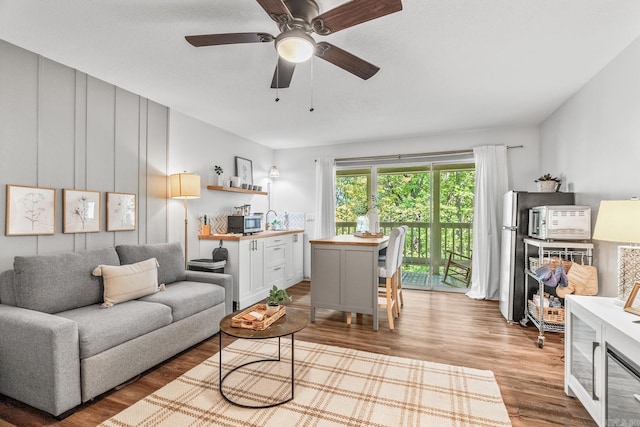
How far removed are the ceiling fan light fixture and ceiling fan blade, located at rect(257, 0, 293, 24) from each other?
0.22 feet

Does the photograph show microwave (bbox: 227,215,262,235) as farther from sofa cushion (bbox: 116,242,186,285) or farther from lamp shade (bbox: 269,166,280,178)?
lamp shade (bbox: 269,166,280,178)

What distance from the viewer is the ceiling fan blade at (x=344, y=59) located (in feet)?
6.13

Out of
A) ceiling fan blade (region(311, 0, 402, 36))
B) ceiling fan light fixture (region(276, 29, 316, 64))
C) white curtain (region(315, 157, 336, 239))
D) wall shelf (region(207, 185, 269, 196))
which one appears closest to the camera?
ceiling fan blade (region(311, 0, 402, 36))

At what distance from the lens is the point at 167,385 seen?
2260mm

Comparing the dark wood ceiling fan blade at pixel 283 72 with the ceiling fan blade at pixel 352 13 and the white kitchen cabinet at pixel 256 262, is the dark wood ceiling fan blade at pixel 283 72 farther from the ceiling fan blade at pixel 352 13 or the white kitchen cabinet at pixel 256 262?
the white kitchen cabinet at pixel 256 262

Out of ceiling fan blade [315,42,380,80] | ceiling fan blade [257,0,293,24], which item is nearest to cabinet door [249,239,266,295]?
ceiling fan blade [315,42,380,80]

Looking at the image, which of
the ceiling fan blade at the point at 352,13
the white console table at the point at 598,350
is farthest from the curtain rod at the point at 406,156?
the ceiling fan blade at the point at 352,13

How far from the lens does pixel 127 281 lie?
2639mm

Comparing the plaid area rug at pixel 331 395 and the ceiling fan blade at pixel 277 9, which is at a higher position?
the ceiling fan blade at pixel 277 9

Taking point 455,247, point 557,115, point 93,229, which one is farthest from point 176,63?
point 455,247

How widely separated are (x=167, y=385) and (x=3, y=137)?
7.25 ft

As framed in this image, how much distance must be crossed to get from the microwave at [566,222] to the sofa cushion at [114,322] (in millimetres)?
3562

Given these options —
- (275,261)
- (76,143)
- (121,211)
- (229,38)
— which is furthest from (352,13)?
(275,261)

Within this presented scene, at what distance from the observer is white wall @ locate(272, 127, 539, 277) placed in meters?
4.55
